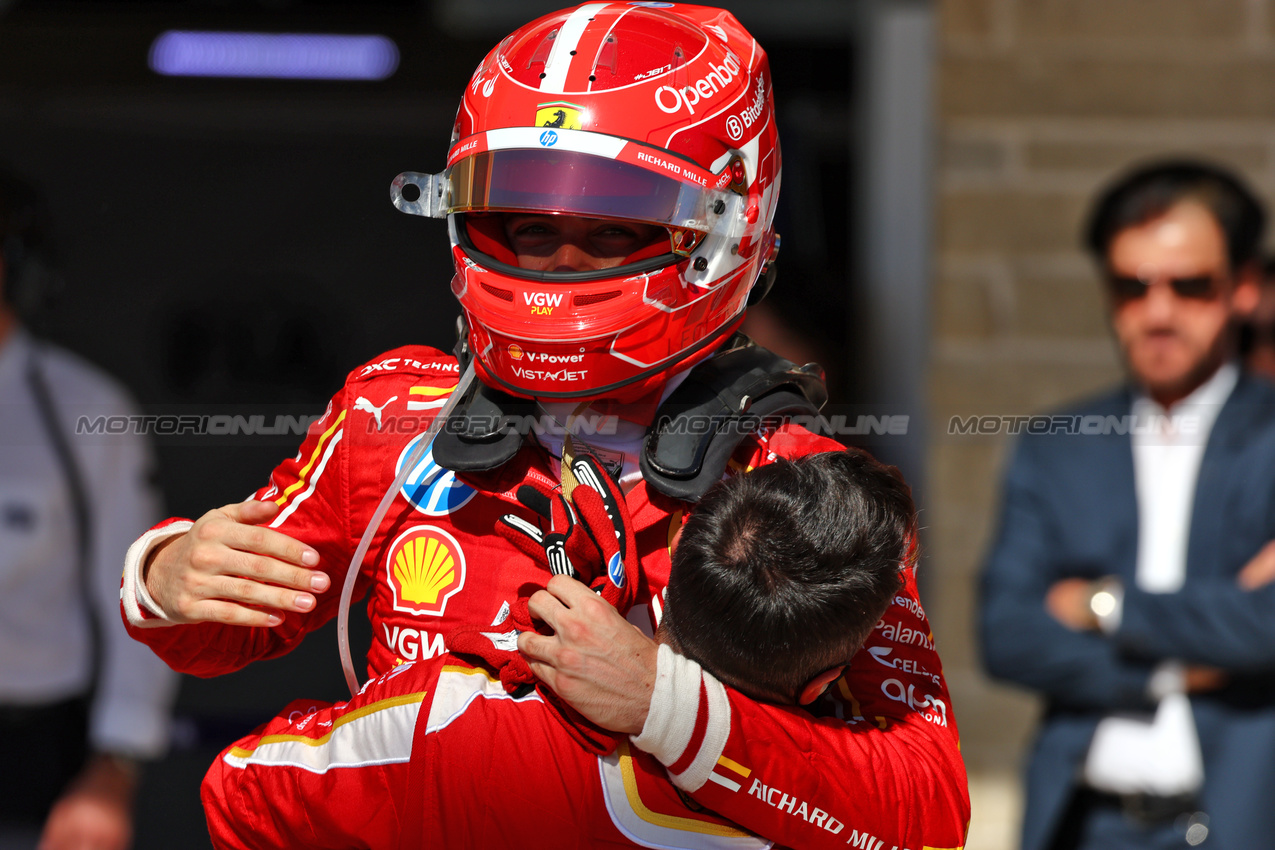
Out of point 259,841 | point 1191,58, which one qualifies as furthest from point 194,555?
point 1191,58

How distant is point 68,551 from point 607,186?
144cm

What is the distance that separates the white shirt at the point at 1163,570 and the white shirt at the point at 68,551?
5.68 feet

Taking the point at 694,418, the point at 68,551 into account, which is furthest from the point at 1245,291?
the point at 68,551

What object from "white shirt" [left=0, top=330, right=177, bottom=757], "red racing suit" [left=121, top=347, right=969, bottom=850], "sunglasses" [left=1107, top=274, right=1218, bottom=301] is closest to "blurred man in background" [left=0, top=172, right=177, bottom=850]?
"white shirt" [left=0, top=330, right=177, bottom=757]

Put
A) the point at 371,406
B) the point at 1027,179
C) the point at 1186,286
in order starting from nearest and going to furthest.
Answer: the point at 371,406 → the point at 1186,286 → the point at 1027,179

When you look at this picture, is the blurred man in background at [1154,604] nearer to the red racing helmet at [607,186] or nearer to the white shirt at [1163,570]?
the white shirt at [1163,570]

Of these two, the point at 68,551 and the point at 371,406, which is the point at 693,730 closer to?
the point at 371,406

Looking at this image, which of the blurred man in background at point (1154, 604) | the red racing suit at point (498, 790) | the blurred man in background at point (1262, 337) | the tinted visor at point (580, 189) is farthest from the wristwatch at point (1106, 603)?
the tinted visor at point (580, 189)

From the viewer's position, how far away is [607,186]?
121 cm

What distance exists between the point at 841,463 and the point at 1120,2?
120 inches

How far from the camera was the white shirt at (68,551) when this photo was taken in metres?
1.91

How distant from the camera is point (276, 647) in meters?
1.40

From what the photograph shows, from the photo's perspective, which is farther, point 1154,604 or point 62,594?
point 1154,604

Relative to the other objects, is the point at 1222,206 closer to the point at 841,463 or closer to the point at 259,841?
the point at 841,463
